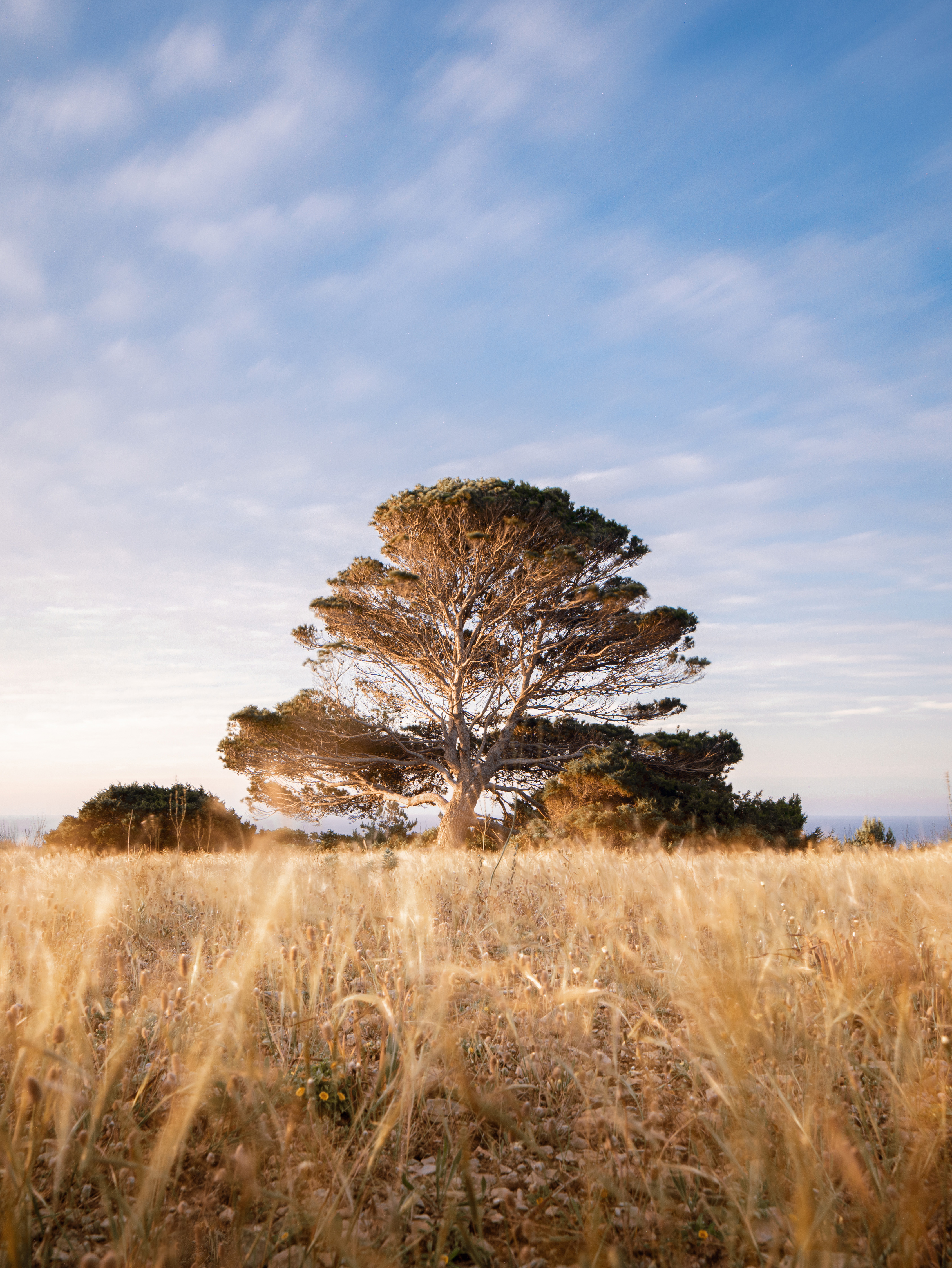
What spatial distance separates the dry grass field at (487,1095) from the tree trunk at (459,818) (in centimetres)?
1455

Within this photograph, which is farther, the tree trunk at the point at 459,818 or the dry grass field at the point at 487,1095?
the tree trunk at the point at 459,818

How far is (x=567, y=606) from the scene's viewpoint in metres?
18.7

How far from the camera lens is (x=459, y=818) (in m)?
18.5

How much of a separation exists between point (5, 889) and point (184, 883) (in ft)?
4.75

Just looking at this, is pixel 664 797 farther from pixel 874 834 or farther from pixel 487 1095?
pixel 487 1095

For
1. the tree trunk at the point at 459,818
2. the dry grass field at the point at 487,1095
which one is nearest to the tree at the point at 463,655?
the tree trunk at the point at 459,818

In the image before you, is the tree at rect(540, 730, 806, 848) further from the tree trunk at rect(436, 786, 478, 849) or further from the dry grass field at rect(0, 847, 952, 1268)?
the dry grass field at rect(0, 847, 952, 1268)

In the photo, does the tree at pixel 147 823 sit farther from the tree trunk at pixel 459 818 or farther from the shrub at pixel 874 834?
the shrub at pixel 874 834

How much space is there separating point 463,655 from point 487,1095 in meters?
17.7

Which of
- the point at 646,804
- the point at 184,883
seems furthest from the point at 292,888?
the point at 646,804

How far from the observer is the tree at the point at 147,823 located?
58.2ft

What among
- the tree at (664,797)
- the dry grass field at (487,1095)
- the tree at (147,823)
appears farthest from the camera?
the tree at (147,823)

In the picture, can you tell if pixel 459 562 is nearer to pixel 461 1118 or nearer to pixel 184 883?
pixel 184 883

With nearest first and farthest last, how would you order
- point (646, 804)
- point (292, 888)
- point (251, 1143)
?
point (251, 1143) → point (292, 888) → point (646, 804)
